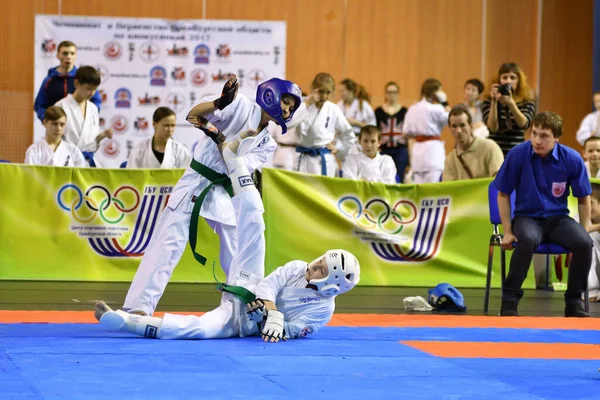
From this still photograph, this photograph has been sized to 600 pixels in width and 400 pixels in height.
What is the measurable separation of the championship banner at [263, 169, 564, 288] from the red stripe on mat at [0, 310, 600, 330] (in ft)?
6.22

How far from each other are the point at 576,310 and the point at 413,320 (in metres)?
1.29

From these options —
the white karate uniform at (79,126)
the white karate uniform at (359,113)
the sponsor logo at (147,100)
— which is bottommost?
the white karate uniform at (79,126)

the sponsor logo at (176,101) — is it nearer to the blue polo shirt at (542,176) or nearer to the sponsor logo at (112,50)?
the sponsor logo at (112,50)

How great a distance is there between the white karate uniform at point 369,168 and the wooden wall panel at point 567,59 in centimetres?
556

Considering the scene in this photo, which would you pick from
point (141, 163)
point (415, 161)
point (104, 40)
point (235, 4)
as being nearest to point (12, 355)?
point (141, 163)

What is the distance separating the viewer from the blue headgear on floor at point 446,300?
720 centimetres

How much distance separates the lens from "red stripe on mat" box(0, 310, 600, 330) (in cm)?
599

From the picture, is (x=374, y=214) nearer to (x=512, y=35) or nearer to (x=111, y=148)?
(x=111, y=148)

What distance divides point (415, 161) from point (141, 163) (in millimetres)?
3312

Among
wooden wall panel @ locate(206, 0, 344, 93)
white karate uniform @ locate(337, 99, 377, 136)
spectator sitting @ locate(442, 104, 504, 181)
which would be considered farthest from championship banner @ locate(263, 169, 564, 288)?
wooden wall panel @ locate(206, 0, 344, 93)

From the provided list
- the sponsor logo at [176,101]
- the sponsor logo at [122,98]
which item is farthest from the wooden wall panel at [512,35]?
the sponsor logo at [122,98]

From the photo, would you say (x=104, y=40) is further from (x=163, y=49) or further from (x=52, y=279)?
(x=52, y=279)

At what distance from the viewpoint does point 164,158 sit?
Result: 357 inches

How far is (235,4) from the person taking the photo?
14.1 m
